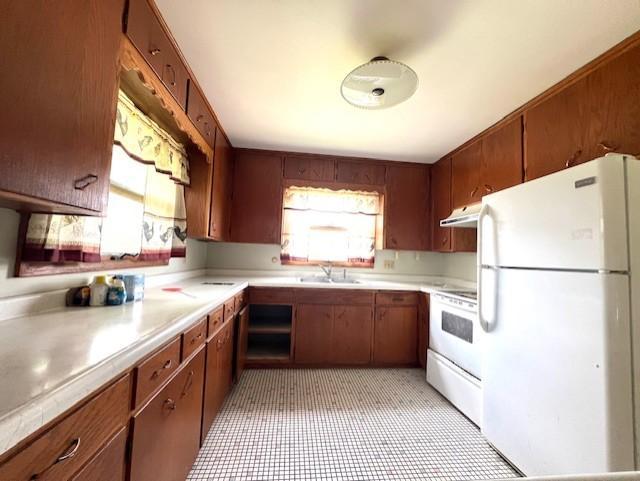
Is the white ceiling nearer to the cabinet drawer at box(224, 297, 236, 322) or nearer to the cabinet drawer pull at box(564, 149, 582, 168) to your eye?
the cabinet drawer pull at box(564, 149, 582, 168)

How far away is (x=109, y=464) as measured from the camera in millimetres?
710

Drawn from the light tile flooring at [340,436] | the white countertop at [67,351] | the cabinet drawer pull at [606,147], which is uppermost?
the cabinet drawer pull at [606,147]

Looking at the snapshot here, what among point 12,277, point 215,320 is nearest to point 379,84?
point 215,320

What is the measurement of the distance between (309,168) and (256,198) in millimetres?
690

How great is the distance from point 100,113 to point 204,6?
796mm

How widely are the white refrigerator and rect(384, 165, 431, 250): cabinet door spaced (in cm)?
162

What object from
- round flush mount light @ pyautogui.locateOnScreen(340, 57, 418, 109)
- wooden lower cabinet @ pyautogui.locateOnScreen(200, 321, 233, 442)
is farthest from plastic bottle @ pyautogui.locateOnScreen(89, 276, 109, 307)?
round flush mount light @ pyautogui.locateOnScreen(340, 57, 418, 109)

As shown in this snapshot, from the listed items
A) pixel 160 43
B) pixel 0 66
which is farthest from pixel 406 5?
pixel 0 66

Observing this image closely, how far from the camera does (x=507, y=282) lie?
1.55 m

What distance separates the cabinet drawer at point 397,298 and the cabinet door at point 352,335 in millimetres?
174

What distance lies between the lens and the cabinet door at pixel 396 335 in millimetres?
2762

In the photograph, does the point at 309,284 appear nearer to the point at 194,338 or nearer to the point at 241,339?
the point at 241,339

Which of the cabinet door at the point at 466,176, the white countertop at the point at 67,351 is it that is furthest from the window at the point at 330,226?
the white countertop at the point at 67,351

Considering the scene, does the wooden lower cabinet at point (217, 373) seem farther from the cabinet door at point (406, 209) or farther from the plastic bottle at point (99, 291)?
the cabinet door at point (406, 209)
